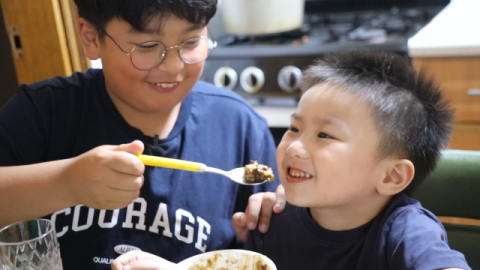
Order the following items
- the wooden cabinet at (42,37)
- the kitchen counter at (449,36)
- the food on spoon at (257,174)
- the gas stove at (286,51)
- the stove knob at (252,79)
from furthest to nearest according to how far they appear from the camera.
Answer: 1. the stove knob at (252,79)
2. the gas stove at (286,51)
3. the kitchen counter at (449,36)
4. the wooden cabinet at (42,37)
5. the food on spoon at (257,174)

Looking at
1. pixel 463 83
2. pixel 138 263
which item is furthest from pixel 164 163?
pixel 463 83

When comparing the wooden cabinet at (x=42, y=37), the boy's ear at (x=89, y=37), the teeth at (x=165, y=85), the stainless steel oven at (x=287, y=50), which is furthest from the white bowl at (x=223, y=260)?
the stainless steel oven at (x=287, y=50)

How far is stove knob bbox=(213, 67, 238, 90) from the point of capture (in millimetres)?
2094

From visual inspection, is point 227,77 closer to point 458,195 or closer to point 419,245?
→ point 458,195

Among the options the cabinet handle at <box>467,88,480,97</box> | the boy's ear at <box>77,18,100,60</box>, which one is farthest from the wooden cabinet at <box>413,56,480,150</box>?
the boy's ear at <box>77,18,100,60</box>

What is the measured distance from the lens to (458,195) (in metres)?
1.02

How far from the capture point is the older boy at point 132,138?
0.94m

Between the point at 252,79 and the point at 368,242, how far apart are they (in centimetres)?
124

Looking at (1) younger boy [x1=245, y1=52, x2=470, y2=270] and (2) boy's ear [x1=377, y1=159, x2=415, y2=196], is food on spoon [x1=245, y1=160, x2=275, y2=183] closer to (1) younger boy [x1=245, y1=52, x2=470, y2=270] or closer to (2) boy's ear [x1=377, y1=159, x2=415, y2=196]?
(1) younger boy [x1=245, y1=52, x2=470, y2=270]

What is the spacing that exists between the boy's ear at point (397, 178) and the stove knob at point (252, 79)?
3.82 ft

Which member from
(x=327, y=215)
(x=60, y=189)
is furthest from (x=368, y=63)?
(x=60, y=189)

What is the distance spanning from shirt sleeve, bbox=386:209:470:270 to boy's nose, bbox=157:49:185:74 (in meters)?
0.56

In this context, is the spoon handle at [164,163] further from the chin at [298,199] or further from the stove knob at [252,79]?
the stove knob at [252,79]

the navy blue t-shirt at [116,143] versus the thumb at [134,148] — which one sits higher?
the thumb at [134,148]
